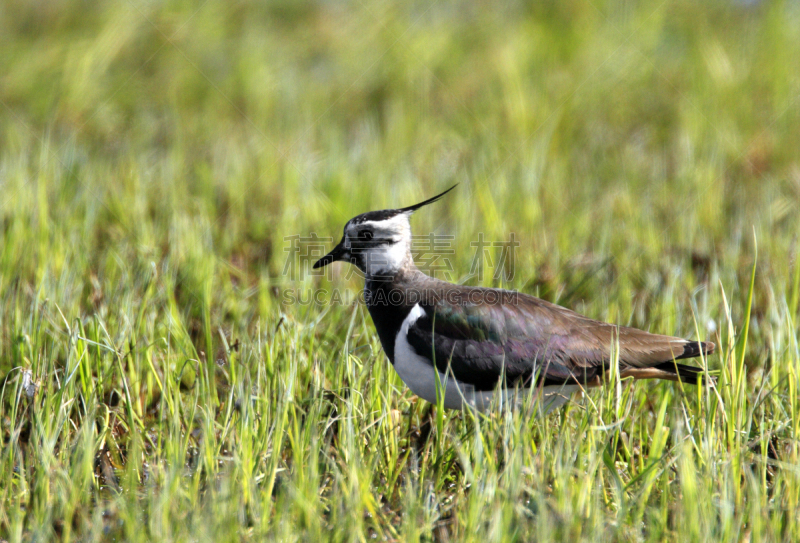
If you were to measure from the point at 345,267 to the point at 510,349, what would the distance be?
1.92m

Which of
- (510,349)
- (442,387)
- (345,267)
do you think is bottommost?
(442,387)

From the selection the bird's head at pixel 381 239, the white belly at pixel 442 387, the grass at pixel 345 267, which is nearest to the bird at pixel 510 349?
the white belly at pixel 442 387

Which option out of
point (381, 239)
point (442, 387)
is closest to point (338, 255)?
point (381, 239)

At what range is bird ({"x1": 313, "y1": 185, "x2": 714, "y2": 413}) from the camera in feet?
10.0

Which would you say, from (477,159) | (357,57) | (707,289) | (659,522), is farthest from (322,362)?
(357,57)

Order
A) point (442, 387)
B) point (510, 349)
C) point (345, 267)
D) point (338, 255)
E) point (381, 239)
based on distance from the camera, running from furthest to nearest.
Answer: point (345, 267) < point (338, 255) < point (381, 239) < point (510, 349) < point (442, 387)

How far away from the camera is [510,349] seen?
310 centimetres

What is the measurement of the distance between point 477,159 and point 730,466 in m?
3.81

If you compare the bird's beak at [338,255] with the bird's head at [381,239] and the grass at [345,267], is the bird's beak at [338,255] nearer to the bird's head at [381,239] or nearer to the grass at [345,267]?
the bird's head at [381,239]

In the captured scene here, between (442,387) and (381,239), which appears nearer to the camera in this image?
(442,387)

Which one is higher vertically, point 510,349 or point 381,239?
point 381,239

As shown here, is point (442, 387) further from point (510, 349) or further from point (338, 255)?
point (338, 255)

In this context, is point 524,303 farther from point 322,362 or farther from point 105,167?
point 105,167

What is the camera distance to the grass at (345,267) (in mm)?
2482
